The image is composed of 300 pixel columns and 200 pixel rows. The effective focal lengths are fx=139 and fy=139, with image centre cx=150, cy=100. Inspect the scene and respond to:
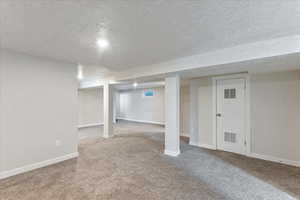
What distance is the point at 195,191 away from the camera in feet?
7.17

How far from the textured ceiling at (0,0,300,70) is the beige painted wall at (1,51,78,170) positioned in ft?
1.54

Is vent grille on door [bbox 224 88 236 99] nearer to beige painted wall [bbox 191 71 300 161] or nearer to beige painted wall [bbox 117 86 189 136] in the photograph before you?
beige painted wall [bbox 191 71 300 161]

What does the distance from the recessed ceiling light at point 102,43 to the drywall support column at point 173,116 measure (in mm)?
1871

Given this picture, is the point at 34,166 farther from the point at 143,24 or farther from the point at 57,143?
the point at 143,24

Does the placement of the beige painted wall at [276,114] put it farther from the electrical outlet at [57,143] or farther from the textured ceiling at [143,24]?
the electrical outlet at [57,143]

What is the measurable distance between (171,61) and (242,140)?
2.81 m

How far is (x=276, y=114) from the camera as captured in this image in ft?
10.8

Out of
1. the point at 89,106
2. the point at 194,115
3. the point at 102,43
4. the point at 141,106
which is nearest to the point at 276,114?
the point at 194,115

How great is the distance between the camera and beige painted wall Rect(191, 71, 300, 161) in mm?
3080

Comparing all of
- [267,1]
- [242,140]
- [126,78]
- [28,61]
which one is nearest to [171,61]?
[126,78]

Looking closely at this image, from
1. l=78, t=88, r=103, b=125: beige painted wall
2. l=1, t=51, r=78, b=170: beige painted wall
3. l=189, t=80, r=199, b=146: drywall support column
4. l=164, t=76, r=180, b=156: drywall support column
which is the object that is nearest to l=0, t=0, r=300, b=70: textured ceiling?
l=1, t=51, r=78, b=170: beige painted wall

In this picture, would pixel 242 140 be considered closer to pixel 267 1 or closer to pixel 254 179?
pixel 254 179

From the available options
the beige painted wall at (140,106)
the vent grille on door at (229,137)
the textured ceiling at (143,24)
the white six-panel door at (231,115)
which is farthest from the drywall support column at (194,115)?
the textured ceiling at (143,24)

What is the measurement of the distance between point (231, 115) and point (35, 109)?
477cm
